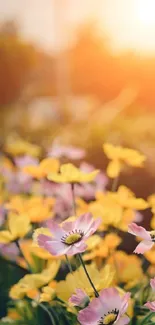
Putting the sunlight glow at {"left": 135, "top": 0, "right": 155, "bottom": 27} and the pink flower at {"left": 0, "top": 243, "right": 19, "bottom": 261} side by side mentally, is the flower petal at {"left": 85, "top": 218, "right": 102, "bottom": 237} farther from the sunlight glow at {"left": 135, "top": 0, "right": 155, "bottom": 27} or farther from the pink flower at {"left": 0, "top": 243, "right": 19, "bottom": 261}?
the sunlight glow at {"left": 135, "top": 0, "right": 155, "bottom": 27}

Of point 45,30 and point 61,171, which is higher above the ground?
point 45,30

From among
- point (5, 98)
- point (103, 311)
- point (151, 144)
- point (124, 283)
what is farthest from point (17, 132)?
point (103, 311)

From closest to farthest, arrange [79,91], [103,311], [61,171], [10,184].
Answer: [103,311], [61,171], [10,184], [79,91]

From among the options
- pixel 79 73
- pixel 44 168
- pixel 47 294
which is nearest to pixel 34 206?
pixel 44 168

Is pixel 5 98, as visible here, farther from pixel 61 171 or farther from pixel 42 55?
pixel 61 171

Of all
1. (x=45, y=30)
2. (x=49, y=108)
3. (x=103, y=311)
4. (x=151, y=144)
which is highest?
(x=45, y=30)

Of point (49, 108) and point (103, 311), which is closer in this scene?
point (103, 311)

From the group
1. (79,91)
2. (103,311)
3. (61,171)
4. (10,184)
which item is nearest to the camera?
(103,311)

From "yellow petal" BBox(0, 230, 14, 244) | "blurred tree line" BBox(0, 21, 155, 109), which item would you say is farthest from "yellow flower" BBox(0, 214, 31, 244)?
"blurred tree line" BBox(0, 21, 155, 109)
